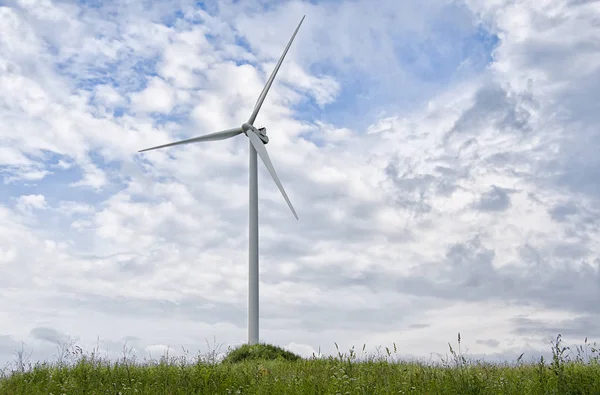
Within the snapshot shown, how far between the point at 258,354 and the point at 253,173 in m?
9.33

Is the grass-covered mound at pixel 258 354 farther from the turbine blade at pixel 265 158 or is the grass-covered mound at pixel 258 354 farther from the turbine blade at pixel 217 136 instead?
the turbine blade at pixel 217 136

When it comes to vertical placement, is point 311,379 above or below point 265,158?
below

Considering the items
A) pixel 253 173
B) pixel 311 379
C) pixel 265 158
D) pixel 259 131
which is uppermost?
pixel 259 131

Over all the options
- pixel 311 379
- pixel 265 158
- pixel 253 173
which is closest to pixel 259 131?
pixel 265 158

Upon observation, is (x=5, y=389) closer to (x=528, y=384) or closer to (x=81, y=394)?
(x=81, y=394)

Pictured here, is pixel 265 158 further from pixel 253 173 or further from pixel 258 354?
pixel 258 354

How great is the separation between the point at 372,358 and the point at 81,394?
25.8 ft

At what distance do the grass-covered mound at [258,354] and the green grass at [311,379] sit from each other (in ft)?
23.7

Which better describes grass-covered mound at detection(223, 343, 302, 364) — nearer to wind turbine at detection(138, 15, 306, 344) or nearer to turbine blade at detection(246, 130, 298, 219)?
wind turbine at detection(138, 15, 306, 344)

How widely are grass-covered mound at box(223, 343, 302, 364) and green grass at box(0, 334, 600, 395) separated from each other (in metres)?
7.22

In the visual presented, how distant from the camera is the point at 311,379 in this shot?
11.9 meters

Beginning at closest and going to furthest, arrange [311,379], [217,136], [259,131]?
[311,379] → [259,131] → [217,136]

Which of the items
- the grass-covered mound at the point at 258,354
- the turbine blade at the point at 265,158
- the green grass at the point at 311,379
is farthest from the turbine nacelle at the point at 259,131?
the green grass at the point at 311,379

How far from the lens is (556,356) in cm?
961
